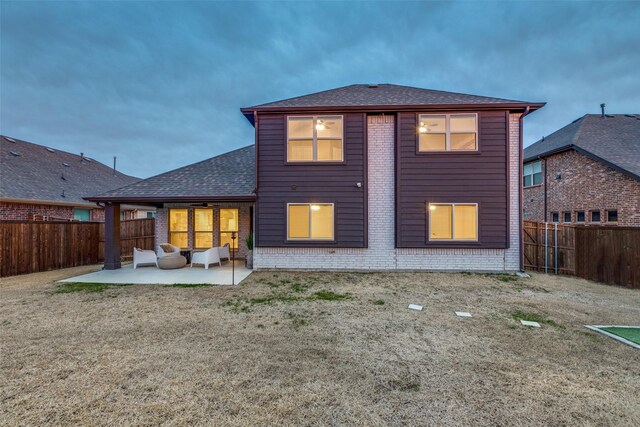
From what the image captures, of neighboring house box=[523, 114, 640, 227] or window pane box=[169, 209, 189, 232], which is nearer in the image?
neighboring house box=[523, 114, 640, 227]

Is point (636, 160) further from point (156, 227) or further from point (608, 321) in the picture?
point (156, 227)

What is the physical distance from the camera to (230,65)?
5581cm

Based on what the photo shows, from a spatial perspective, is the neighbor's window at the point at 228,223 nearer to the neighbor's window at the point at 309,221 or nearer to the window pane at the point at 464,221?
the neighbor's window at the point at 309,221

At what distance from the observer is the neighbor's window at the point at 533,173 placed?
14398 millimetres

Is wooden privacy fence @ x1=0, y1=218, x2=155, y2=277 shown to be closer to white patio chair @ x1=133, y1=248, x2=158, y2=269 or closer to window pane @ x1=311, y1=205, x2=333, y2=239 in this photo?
white patio chair @ x1=133, y1=248, x2=158, y2=269

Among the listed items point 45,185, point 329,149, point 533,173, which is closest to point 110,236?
point 329,149

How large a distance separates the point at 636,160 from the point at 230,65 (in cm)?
6215

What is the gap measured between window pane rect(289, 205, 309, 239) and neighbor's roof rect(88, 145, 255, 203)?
4.75 ft

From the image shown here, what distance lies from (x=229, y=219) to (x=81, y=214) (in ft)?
31.8

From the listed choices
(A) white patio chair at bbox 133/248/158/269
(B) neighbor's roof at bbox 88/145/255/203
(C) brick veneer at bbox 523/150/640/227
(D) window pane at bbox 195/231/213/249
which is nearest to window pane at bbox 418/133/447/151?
(B) neighbor's roof at bbox 88/145/255/203

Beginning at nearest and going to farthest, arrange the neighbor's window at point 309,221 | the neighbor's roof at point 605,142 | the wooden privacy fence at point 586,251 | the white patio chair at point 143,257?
the wooden privacy fence at point 586,251 < the neighbor's window at point 309,221 < the white patio chair at point 143,257 < the neighbor's roof at point 605,142

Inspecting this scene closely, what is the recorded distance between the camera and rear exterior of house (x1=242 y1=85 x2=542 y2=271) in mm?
8562

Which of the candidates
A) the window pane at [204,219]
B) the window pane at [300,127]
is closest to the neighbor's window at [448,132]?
the window pane at [300,127]

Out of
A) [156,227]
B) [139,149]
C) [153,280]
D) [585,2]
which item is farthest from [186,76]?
[585,2]
